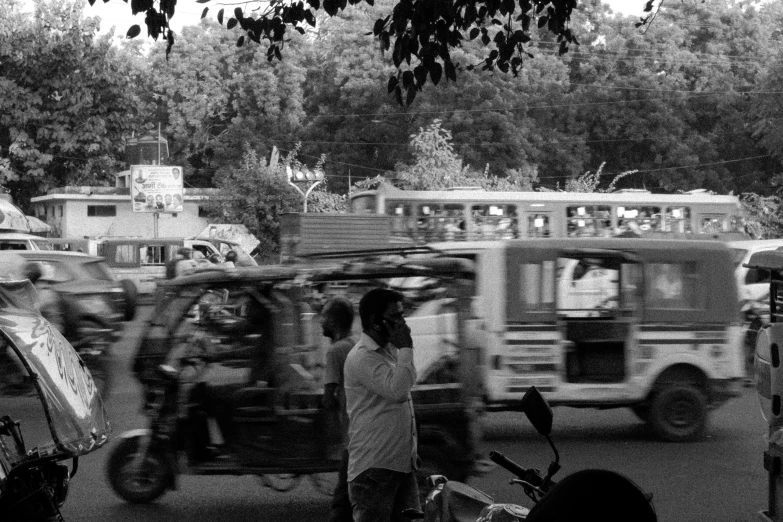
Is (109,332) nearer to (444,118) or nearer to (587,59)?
(444,118)

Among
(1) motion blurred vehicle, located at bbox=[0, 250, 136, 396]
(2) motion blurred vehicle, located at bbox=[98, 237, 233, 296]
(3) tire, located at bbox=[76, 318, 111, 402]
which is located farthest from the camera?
(2) motion blurred vehicle, located at bbox=[98, 237, 233, 296]

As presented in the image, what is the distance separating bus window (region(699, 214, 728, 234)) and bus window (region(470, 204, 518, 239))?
15.9 feet

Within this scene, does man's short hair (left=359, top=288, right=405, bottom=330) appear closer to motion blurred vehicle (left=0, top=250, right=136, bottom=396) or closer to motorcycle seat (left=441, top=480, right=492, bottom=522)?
motorcycle seat (left=441, top=480, right=492, bottom=522)

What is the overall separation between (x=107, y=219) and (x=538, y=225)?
29.2 m

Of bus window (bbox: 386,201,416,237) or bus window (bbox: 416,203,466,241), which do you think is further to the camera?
bus window (bbox: 416,203,466,241)

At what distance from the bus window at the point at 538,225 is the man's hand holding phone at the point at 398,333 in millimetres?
17704

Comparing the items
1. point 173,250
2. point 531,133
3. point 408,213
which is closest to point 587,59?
point 531,133

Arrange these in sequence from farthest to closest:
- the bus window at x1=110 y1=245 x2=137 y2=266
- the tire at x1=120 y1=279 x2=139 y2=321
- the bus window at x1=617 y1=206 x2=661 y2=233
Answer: the bus window at x1=110 y1=245 x2=137 y2=266 < the bus window at x1=617 y1=206 x2=661 y2=233 < the tire at x1=120 y1=279 x2=139 y2=321

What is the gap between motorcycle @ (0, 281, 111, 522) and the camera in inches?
177

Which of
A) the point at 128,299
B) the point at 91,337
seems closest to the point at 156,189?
the point at 128,299

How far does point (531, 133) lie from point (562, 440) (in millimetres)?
37425

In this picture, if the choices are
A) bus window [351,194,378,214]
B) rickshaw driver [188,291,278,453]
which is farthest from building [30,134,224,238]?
rickshaw driver [188,291,278,453]

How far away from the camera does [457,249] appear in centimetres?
1179

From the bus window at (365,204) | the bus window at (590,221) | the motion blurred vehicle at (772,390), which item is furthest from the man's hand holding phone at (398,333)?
the bus window at (590,221)
